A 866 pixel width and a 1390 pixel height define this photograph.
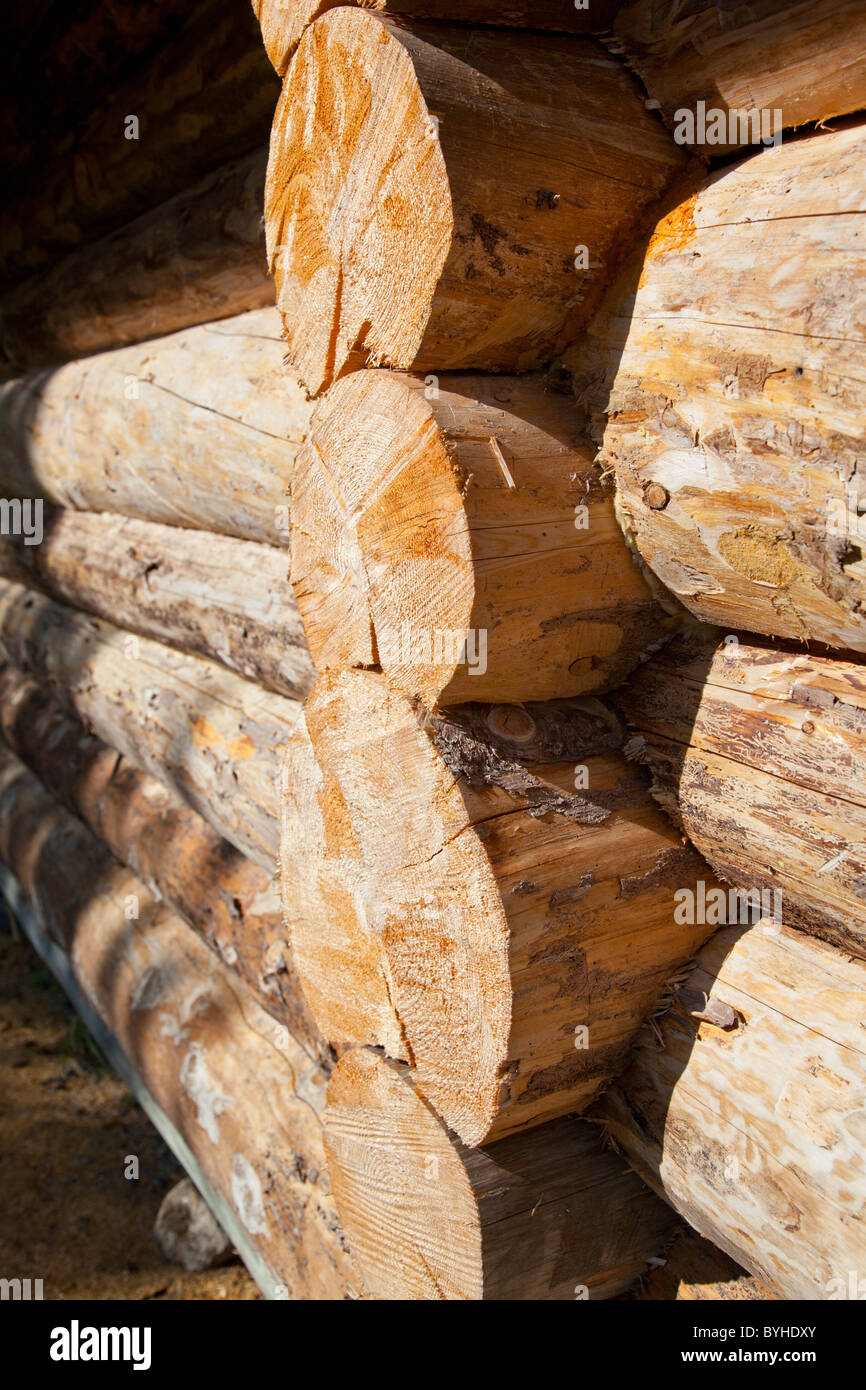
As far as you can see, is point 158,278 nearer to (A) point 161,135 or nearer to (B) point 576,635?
(A) point 161,135

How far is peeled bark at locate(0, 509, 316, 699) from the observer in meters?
2.67

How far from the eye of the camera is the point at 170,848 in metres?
3.54

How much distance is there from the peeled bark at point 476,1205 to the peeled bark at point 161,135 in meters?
2.71

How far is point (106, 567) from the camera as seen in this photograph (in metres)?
3.97

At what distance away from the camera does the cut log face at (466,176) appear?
135 cm

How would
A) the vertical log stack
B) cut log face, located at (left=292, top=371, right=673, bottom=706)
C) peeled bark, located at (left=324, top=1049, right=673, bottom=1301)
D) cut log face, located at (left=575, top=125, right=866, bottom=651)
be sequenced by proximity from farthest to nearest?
peeled bark, located at (left=324, top=1049, right=673, bottom=1301) < cut log face, located at (left=292, top=371, right=673, bottom=706) < the vertical log stack < cut log face, located at (left=575, top=125, right=866, bottom=651)

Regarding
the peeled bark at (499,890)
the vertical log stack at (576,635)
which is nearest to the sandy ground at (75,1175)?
the vertical log stack at (576,635)

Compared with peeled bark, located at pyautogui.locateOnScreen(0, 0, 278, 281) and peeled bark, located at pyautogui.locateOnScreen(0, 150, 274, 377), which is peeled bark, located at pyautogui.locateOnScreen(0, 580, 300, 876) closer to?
peeled bark, located at pyautogui.locateOnScreen(0, 150, 274, 377)

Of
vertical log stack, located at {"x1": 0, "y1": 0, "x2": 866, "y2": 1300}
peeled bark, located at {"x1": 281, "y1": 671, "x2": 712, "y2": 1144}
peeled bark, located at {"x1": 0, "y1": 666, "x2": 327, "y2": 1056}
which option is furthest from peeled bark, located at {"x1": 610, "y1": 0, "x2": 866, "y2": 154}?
peeled bark, located at {"x1": 0, "y1": 666, "x2": 327, "y2": 1056}

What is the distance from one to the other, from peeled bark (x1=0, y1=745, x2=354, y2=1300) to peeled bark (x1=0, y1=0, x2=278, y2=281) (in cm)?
274

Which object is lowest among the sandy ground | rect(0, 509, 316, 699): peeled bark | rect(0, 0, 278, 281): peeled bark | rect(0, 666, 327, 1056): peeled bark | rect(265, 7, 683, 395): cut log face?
the sandy ground

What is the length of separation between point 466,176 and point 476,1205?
5.34 ft
